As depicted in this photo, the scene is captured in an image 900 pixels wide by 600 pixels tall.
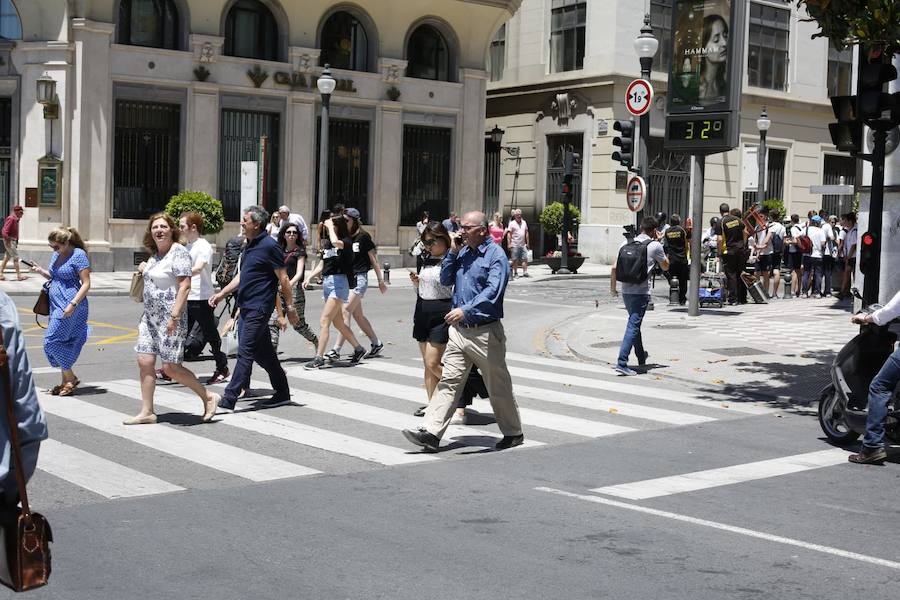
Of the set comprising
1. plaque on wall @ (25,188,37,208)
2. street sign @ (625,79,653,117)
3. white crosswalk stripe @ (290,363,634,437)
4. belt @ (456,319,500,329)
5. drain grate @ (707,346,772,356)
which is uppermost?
street sign @ (625,79,653,117)

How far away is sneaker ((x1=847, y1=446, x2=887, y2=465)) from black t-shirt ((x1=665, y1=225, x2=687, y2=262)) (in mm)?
14214

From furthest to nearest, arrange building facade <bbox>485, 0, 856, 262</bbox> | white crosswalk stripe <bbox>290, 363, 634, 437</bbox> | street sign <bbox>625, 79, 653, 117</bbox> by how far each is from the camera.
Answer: building facade <bbox>485, 0, 856, 262</bbox>
street sign <bbox>625, 79, 653, 117</bbox>
white crosswalk stripe <bbox>290, 363, 634, 437</bbox>

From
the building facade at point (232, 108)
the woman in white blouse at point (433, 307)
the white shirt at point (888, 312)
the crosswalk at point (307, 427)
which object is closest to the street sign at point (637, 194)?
the crosswalk at point (307, 427)

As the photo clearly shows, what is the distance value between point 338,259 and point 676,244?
419 inches

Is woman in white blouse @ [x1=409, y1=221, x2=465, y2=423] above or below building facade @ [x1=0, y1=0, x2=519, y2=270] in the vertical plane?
below

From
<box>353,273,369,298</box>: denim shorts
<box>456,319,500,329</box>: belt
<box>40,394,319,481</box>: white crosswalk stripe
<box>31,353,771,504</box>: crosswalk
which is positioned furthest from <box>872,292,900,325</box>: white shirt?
<box>353,273,369,298</box>: denim shorts

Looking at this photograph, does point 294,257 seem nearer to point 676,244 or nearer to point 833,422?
point 833,422

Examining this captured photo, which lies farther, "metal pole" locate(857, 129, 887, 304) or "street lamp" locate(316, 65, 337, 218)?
"street lamp" locate(316, 65, 337, 218)

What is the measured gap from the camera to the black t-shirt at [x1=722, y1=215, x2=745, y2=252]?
904 inches

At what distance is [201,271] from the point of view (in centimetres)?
1320

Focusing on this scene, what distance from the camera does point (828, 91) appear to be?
4628 cm

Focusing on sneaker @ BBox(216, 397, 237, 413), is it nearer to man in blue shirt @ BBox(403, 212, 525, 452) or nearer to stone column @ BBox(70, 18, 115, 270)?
man in blue shirt @ BBox(403, 212, 525, 452)

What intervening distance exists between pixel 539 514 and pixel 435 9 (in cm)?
2997

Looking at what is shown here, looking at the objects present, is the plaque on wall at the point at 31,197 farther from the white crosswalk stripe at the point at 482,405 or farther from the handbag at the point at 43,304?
the handbag at the point at 43,304
